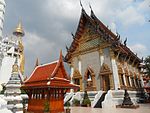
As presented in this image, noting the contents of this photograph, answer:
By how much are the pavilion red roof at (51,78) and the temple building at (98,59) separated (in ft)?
18.8

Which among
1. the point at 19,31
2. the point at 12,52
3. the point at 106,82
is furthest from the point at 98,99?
the point at 19,31

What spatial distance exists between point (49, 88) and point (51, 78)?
50 centimetres

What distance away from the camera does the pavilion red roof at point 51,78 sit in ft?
25.7

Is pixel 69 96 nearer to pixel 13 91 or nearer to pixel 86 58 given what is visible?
pixel 86 58

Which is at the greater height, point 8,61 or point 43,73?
point 8,61

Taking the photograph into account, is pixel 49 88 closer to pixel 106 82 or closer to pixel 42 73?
pixel 42 73

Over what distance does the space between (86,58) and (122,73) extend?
152 inches

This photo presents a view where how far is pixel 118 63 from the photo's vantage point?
44.8 feet

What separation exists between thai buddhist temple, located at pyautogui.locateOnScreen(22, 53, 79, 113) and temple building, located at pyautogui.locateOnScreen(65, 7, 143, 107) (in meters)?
5.84

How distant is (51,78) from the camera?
7863mm

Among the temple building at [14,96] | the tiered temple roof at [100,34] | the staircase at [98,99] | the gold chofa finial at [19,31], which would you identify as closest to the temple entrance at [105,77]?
the staircase at [98,99]

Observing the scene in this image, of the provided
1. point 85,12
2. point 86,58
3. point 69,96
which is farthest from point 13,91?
point 85,12

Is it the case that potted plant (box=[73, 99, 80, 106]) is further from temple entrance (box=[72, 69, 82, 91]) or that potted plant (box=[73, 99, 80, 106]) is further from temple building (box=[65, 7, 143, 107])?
temple entrance (box=[72, 69, 82, 91])

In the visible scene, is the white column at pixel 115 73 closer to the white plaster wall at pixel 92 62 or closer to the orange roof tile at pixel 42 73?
the white plaster wall at pixel 92 62
